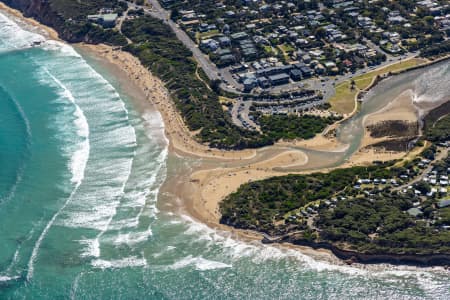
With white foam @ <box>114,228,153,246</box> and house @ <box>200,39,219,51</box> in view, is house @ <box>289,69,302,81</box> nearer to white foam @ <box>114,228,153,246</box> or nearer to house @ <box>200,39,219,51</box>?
house @ <box>200,39,219,51</box>

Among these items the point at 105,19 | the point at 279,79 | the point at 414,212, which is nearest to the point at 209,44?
the point at 279,79

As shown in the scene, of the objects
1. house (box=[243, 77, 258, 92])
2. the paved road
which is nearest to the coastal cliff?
the paved road

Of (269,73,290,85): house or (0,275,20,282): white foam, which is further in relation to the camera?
(269,73,290,85): house

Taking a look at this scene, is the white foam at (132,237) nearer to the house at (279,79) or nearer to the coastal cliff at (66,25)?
the house at (279,79)

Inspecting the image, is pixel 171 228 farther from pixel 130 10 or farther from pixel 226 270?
pixel 130 10

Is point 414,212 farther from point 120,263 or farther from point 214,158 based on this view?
point 120,263
